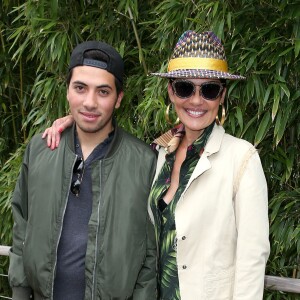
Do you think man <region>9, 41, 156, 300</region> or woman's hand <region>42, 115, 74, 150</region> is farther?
woman's hand <region>42, 115, 74, 150</region>

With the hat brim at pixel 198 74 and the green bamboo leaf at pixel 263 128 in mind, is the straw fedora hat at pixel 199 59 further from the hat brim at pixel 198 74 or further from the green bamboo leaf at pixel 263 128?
the green bamboo leaf at pixel 263 128

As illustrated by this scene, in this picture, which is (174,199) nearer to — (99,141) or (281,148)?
(99,141)

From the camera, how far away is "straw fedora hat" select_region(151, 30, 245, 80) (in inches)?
80.6

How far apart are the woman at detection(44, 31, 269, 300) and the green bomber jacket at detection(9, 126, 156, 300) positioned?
0.06m

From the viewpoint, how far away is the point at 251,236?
6.25 feet

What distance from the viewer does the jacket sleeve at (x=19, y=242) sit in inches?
88.9

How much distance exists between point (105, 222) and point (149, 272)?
A: 0.76ft

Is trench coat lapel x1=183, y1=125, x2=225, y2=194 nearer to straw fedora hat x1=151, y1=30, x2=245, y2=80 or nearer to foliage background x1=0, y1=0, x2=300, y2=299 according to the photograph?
straw fedora hat x1=151, y1=30, x2=245, y2=80

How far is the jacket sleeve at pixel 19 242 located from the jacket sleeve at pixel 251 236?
0.80 metres

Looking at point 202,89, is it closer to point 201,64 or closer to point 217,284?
point 201,64

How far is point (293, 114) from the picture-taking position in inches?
110

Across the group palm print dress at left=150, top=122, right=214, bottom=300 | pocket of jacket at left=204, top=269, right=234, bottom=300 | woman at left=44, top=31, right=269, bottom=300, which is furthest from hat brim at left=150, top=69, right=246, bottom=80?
pocket of jacket at left=204, top=269, right=234, bottom=300

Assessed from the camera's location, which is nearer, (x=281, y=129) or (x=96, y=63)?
(x=96, y=63)

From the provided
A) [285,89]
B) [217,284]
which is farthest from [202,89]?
[285,89]
